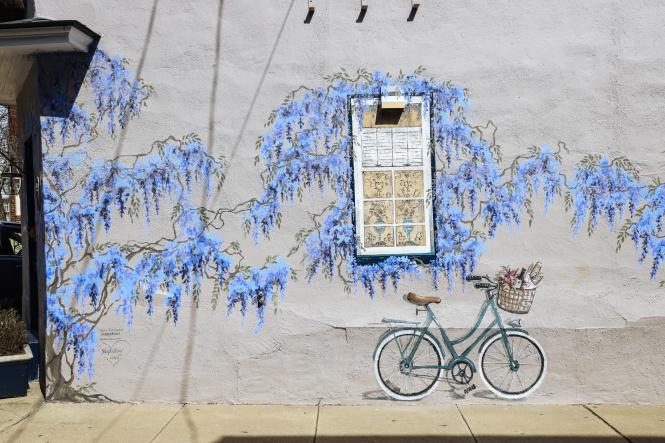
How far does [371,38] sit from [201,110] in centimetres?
182

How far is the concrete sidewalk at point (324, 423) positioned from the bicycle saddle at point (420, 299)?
1.00 m

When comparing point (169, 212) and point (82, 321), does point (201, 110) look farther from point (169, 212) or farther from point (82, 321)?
point (82, 321)

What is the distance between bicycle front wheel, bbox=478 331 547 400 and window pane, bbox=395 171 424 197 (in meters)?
1.61

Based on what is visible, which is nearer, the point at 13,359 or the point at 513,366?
the point at 513,366

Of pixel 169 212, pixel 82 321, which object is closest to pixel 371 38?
pixel 169 212

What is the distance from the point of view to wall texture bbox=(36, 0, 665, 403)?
22.1 feet

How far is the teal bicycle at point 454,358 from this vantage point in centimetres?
674

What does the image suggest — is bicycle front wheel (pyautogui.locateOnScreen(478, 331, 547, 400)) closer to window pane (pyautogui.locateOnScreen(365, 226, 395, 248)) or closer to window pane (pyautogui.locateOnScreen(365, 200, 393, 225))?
window pane (pyautogui.locateOnScreen(365, 226, 395, 248))

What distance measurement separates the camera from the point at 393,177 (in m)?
6.83

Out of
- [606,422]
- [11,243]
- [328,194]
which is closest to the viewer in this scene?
[606,422]

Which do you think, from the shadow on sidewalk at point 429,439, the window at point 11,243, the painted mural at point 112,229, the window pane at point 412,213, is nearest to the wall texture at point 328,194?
the painted mural at point 112,229

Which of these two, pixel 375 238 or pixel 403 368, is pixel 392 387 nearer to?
pixel 403 368

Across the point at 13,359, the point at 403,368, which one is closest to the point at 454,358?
the point at 403,368

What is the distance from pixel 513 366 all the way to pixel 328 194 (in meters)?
2.45
